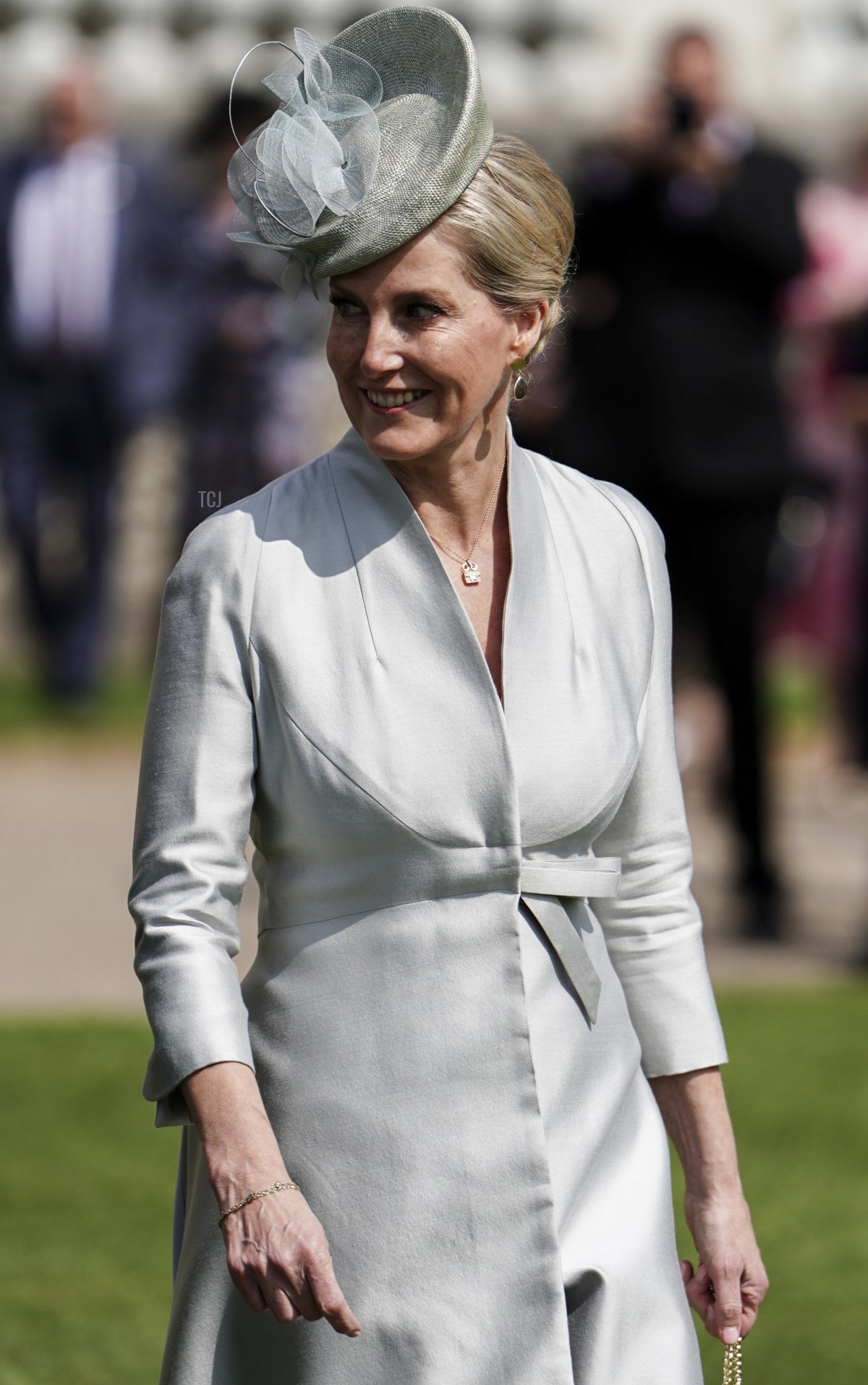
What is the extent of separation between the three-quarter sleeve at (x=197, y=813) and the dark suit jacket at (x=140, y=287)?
7835 mm

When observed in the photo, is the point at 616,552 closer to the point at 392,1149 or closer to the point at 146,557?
the point at 392,1149

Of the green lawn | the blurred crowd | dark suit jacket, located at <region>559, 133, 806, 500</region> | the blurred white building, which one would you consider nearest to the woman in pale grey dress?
the blurred crowd

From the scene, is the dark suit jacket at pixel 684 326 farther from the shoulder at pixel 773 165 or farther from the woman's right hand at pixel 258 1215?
the woman's right hand at pixel 258 1215

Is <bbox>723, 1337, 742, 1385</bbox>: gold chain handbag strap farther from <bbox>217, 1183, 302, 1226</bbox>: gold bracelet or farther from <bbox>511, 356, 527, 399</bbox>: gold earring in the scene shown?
<bbox>511, 356, 527, 399</bbox>: gold earring

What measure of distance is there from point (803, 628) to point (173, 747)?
361 inches

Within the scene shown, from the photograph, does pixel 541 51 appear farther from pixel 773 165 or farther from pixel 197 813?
pixel 197 813

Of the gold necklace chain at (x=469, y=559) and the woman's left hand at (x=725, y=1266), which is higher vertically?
the gold necklace chain at (x=469, y=559)

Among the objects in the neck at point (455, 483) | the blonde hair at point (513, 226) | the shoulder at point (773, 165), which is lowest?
the shoulder at point (773, 165)

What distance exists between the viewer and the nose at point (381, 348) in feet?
7.77

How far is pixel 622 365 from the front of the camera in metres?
6.73

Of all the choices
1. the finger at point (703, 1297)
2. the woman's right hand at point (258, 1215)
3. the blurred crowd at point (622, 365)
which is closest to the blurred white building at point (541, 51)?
the blurred crowd at point (622, 365)

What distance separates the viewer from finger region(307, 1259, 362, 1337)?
221 cm

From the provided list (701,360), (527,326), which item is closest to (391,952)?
(527,326)

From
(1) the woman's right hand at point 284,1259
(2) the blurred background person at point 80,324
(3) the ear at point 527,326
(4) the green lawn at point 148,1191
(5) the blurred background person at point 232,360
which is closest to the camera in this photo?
(1) the woman's right hand at point 284,1259
